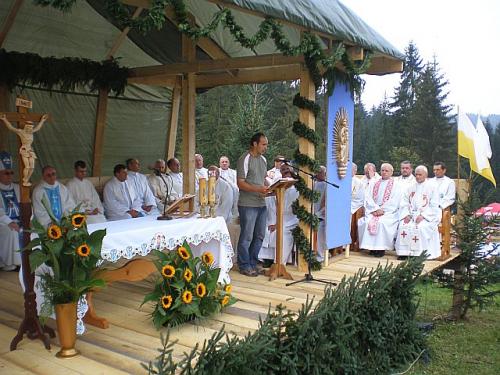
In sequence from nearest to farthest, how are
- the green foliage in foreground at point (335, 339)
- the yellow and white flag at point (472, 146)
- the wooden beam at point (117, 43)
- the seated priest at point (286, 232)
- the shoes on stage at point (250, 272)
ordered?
the green foliage in foreground at point (335, 339), the shoes on stage at point (250, 272), the seated priest at point (286, 232), the wooden beam at point (117, 43), the yellow and white flag at point (472, 146)

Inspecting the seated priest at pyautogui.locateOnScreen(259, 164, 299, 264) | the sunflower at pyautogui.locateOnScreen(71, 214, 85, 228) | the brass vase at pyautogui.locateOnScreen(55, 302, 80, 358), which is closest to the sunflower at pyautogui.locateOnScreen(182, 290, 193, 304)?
the brass vase at pyautogui.locateOnScreen(55, 302, 80, 358)

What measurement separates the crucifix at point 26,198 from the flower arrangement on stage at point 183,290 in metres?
0.94

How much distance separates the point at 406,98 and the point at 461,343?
3439cm

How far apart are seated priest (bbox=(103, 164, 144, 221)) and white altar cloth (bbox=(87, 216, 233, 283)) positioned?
9.41 feet

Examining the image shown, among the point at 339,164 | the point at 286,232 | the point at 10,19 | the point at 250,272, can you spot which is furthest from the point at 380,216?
the point at 10,19

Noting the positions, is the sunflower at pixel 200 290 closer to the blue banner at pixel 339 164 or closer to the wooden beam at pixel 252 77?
the blue banner at pixel 339 164

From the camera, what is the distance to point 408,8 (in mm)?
56219

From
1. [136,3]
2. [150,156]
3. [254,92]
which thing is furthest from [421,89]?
[136,3]

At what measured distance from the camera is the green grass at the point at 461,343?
6.33 m

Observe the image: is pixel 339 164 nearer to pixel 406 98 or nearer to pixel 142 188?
pixel 142 188

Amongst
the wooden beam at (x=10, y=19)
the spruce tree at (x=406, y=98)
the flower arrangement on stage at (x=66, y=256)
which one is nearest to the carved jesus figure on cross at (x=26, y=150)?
the flower arrangement on stage at (x=66, y=256)

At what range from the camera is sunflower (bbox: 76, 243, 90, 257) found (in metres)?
4.03

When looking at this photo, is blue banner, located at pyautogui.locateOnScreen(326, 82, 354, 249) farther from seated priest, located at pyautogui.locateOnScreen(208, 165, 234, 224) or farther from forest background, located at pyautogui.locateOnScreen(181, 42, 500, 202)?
forest background, located at pyautogui.locateOnScreen(181, 42, 500, 202)

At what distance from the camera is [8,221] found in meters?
7.35
